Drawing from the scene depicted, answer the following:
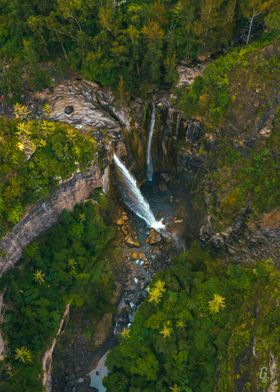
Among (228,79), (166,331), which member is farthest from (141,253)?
(228,79)

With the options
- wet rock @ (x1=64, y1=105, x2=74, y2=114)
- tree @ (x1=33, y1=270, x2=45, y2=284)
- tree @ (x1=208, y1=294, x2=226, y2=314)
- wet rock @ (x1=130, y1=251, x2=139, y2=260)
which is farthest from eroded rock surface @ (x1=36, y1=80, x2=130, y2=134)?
tree @ (x1=208, y1=294, x2=226, y2=314)

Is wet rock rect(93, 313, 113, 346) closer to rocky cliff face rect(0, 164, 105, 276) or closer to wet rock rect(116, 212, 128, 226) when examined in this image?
wet rock rect(116, 212, 128, 226)

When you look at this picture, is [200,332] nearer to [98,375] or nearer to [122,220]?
[98,375]

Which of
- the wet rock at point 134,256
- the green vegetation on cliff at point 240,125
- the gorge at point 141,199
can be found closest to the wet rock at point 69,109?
the gorge at point 141,199

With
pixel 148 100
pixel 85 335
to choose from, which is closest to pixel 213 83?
pixel 148 100

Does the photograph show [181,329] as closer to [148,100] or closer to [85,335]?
[85,335]
